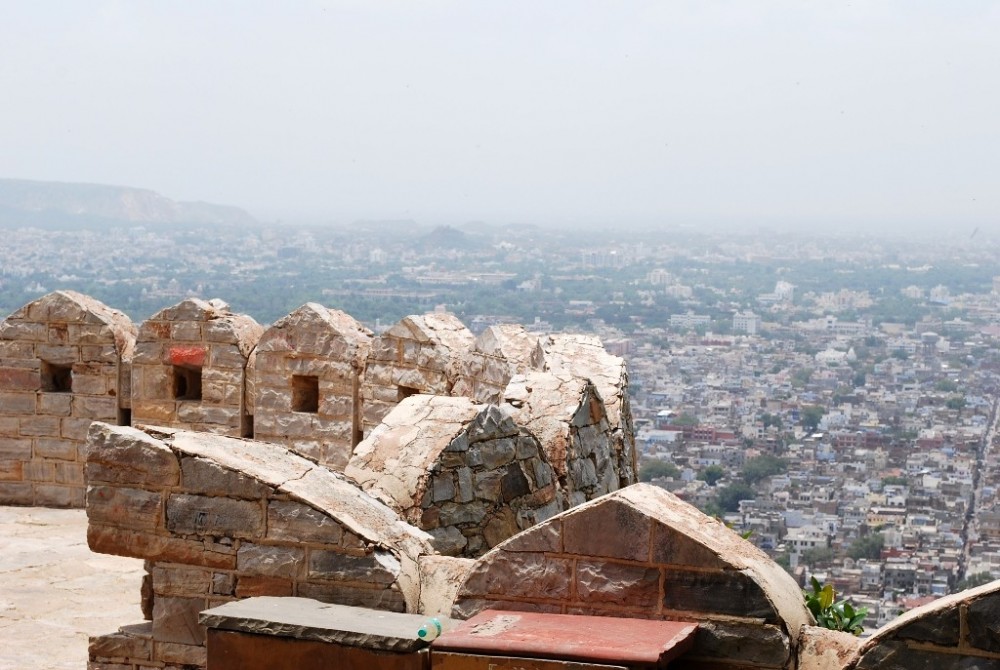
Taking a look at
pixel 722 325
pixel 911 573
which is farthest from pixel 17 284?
pixel 911 573

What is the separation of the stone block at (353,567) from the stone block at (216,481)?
0.96ft

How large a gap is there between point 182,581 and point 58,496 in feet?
17.7

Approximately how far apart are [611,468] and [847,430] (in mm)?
18519

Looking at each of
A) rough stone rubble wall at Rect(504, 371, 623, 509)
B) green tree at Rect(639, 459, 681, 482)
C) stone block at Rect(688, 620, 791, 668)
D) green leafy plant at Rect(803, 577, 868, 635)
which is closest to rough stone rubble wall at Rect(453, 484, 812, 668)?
stone block at Rect(688, 620, 791, 668)

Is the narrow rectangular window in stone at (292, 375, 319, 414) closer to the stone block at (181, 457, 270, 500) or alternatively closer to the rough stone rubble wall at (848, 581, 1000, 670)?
the stone block at (181, 457, 270, 500)

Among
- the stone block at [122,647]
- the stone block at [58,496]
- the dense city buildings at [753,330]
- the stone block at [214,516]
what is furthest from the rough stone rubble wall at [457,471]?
the stone block at [58,496]

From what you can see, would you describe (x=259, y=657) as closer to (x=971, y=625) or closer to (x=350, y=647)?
(x=350, y=647)

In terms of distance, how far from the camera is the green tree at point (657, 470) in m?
17.7

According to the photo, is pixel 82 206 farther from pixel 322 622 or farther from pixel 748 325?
pixel 322 622

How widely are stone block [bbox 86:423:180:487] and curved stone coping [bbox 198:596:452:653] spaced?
0.59 metres

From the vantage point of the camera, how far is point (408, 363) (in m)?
9.21

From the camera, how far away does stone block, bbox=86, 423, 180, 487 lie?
199 inches

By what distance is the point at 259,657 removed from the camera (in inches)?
177

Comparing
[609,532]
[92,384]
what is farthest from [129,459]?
[92,384]
